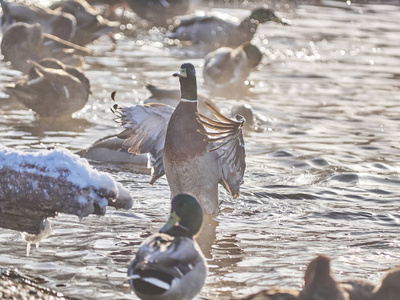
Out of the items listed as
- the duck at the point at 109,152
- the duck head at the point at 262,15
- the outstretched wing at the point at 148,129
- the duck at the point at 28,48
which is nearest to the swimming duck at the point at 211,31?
the duck head at the point at 262,15

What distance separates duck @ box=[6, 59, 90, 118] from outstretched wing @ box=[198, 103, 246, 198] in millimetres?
3844

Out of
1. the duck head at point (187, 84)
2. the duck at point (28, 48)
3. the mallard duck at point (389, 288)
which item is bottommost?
the duck at point (28, 48)

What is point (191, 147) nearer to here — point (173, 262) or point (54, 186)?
point (54, 186)

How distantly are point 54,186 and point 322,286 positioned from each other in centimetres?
186

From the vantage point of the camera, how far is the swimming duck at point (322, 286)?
181 inches

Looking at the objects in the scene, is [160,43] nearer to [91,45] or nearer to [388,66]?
[91,45]

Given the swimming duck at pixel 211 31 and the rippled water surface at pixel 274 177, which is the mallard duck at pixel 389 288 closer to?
the rippled water surface at pixel 274 177

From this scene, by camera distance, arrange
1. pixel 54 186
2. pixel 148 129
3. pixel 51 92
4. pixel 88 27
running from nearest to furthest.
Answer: pixel 54 186 < pixel 148 129 < pixel 51 92 < pixel 88 27

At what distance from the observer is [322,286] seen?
4617 mm

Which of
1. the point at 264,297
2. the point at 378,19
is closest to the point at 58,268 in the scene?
the point at 264,297

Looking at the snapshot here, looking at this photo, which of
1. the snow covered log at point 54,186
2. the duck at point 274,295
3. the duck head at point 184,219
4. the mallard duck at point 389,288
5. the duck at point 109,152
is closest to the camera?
the duck at point 274,295

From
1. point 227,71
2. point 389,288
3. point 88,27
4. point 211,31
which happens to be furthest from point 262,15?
point 389,288

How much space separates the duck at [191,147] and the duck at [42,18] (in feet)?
25.6

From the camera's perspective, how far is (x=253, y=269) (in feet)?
19.9
